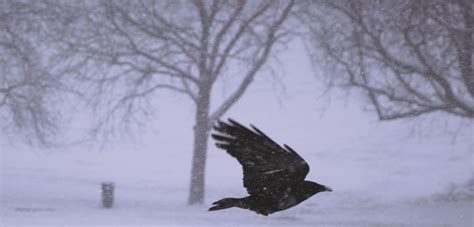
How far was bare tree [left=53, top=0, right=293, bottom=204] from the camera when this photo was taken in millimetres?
7266

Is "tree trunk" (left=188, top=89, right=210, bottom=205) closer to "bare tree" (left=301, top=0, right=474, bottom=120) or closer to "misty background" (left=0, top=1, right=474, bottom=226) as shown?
"misty background" (left=0, top=1, right=474, bottom=226)

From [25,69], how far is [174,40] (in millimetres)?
1583

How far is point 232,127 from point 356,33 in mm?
4601

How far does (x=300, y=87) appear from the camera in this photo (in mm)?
14469

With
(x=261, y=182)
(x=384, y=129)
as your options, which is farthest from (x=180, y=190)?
(x=261, y=182)

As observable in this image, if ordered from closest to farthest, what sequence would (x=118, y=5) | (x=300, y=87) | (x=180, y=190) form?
(x=118, y=5)
(x=180, y=190)
(x=300, y=87)

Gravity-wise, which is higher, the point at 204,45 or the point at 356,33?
the point at 204,45

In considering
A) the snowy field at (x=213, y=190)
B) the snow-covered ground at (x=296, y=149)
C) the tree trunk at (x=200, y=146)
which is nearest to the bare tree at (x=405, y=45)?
the snow-covered ground at (x=296, y=149)

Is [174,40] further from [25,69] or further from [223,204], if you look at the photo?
[223,204]

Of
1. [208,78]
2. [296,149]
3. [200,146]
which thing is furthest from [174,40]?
[296,149]

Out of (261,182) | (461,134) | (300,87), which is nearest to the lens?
(261,182)

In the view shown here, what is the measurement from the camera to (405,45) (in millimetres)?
6312

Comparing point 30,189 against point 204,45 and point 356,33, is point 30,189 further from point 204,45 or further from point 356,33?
point 356,33

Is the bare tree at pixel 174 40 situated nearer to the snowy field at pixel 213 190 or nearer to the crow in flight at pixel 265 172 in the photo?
the snowy field at pixel 213 190
